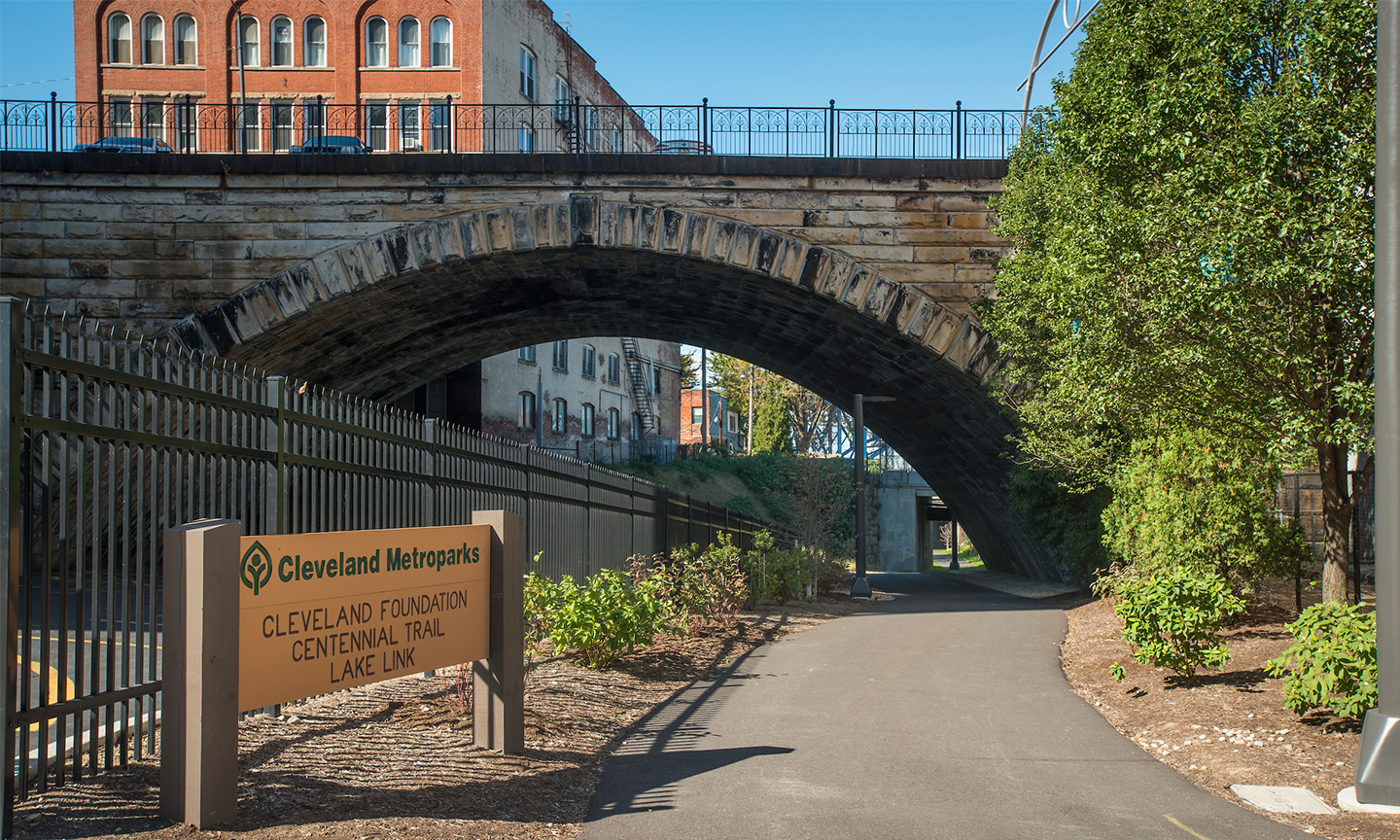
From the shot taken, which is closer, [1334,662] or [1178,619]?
[1334,662]

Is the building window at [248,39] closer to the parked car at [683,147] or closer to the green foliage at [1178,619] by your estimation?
the parked car at [683,147]

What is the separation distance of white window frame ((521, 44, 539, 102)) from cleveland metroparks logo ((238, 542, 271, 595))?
40.3 metres

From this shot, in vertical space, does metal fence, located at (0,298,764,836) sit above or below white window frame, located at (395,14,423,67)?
below

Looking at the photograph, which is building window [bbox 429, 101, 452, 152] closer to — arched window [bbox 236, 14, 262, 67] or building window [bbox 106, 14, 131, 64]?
arched window [bbox 236, 14, 262, 67]

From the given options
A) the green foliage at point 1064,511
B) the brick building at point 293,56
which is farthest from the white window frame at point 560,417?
the green foliage at point 1064,511

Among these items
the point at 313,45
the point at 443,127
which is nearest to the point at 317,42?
the point at 313,45

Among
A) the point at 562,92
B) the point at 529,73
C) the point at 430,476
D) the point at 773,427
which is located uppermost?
the point at 562,92

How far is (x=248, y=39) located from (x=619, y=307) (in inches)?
848

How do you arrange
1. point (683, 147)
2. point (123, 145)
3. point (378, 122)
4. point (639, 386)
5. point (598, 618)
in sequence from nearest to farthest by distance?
1. point (598, 618)
2. point (683, 147)
3. point (123, 145)
4. point (378, 122)
5. point (639, 386)

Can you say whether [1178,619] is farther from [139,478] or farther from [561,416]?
[561,416]

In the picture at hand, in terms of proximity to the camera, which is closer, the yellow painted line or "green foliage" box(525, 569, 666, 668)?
the yellow painted line

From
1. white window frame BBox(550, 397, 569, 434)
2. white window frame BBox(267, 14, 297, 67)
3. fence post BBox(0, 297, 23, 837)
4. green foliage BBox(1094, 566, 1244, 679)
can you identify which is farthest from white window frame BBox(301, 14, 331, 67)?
fence post BBox(0, 297, 23, 837)

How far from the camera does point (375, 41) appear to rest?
39000 millimetres

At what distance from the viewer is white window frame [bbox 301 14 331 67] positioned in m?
38.7
